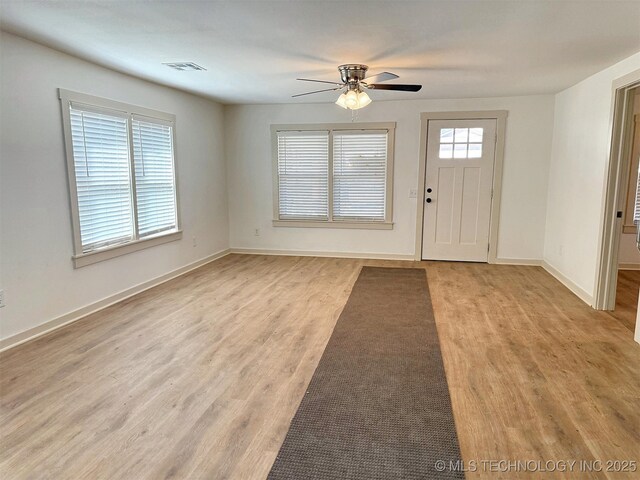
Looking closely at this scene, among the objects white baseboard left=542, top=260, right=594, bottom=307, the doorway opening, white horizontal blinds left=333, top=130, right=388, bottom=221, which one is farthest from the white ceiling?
white baseboard left=542, top=260, right=594, bottom=307

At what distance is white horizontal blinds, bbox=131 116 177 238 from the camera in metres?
4.44

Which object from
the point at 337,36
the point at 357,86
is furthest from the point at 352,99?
the point at 337,36

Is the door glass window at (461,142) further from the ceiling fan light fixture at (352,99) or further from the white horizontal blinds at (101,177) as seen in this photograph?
the white horizontal blinds at (101,177)

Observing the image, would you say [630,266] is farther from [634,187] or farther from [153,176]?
[153,176]

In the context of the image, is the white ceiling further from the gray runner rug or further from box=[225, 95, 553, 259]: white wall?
the gray runner rug

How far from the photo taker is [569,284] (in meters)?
4.61

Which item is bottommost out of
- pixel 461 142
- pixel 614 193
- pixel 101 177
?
pixel 614 193

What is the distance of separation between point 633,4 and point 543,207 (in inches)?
144

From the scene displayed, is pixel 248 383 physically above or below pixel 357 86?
below

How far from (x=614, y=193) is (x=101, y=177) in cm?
490

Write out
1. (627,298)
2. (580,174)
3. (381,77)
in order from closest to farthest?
(381,77) < (627,298) < (580,174)

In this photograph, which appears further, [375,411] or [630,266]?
[630,266]

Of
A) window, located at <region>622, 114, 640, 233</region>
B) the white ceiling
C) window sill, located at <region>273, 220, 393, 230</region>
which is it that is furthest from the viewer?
window sill, located at <region>273, 220, 393, 230</region>

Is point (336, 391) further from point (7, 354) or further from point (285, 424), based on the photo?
point (7, 354)
